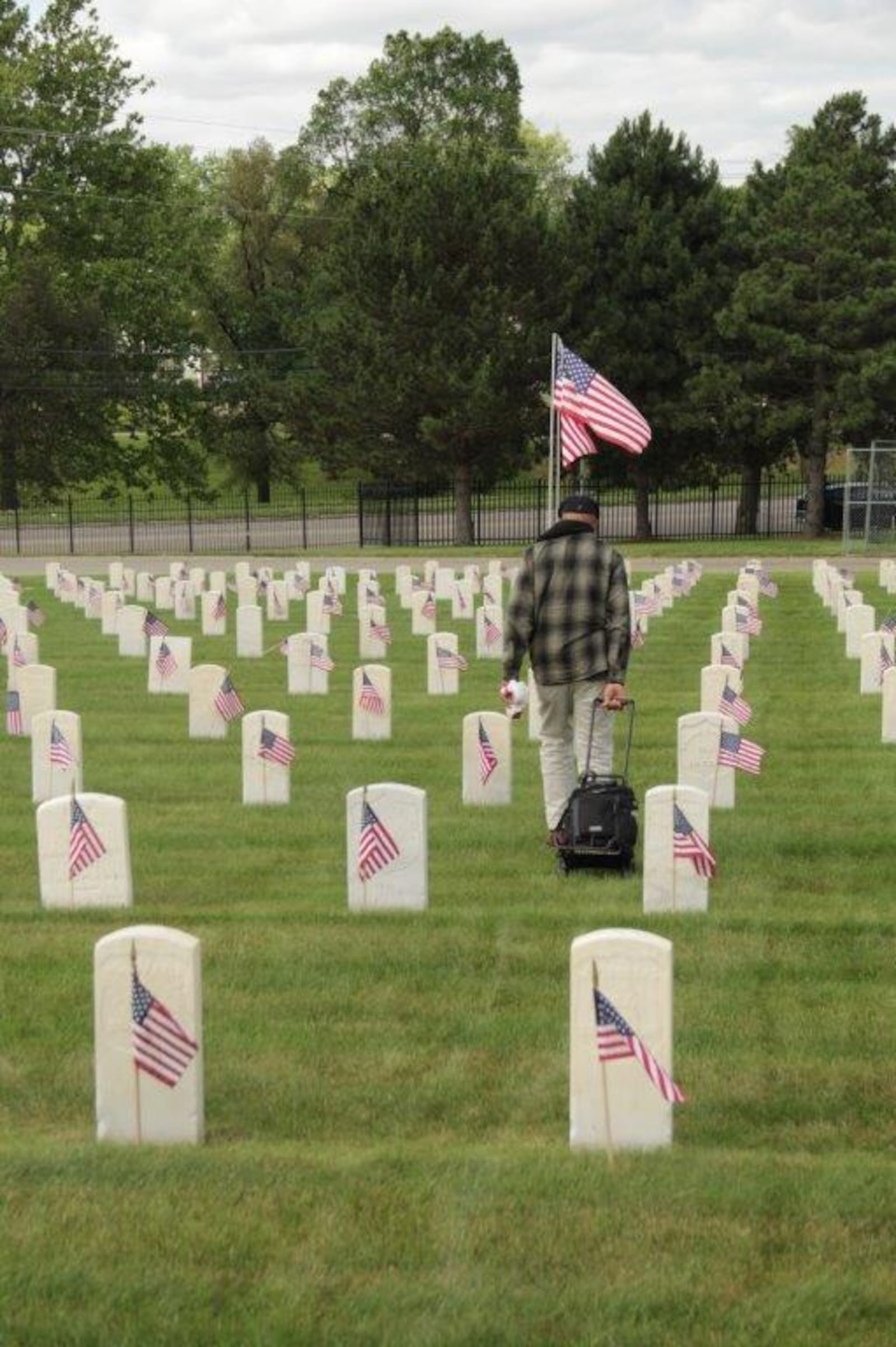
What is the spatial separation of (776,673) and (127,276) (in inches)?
1694

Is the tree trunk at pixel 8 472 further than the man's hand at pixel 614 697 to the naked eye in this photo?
Yes

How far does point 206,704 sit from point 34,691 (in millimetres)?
1246

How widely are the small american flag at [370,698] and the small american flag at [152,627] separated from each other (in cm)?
615

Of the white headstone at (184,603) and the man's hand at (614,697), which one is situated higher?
the man's hand at (614,697)

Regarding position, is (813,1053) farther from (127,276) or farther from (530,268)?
(127,276)

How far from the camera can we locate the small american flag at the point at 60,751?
11.4 metres

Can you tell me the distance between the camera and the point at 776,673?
18.2 m

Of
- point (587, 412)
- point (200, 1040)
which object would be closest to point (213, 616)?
point (587, 412)

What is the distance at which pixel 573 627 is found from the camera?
9.81 meters

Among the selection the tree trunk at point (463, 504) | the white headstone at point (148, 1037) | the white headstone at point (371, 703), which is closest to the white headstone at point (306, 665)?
the white headstone at point (371, 703)

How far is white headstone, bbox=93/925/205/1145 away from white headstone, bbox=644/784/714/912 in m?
3.03

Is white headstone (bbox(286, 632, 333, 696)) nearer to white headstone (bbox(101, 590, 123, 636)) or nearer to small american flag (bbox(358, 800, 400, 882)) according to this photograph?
white headstone (bbox(101, 590, 123, 636))

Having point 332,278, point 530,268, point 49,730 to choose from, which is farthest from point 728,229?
point 49,730

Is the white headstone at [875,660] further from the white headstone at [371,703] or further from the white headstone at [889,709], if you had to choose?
the white headstone at [371,703]
